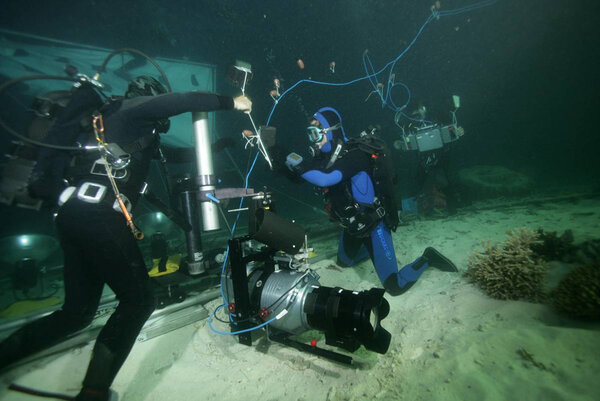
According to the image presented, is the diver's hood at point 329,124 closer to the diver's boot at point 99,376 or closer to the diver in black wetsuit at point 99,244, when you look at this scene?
the diver in black wetsuit at point 99,244

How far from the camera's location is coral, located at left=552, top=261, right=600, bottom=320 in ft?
6.77

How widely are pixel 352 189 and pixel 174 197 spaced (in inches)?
109

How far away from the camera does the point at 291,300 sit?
7.20 ft

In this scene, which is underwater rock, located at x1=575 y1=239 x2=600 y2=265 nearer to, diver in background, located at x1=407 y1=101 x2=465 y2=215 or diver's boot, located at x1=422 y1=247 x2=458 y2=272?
diver's boot, located at x1=422 y1=247 x2=458 y2=272

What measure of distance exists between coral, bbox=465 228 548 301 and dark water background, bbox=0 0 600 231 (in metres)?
8.63

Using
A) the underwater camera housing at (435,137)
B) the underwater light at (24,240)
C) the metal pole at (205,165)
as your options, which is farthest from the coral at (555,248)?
the underwater light at (24,240)

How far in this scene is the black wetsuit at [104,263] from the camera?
6.12ft

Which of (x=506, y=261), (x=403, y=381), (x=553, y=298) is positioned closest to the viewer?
(x=403, y=381)

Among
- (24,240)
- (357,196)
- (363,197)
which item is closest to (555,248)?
(363,197)

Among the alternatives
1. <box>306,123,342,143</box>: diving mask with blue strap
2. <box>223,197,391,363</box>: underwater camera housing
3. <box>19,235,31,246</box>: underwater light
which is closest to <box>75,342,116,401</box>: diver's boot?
<box>223,197,391,363</box>: underwater camera housing

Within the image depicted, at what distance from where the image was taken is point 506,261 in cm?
309

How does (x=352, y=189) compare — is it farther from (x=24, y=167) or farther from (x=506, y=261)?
(x=24, y=167)

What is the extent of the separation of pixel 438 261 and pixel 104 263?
14.7ft

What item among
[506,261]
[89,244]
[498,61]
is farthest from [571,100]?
[89,244]
